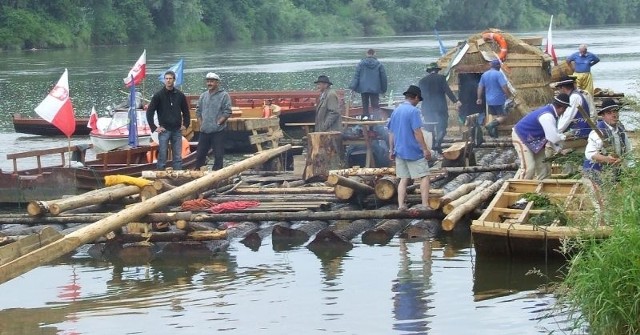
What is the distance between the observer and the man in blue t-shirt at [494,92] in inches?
877

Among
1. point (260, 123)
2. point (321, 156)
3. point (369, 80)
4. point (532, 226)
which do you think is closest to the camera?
point (532, 226)

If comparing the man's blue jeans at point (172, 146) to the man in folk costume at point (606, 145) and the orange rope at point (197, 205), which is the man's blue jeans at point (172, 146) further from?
the man in folk costume at point (606, 145)

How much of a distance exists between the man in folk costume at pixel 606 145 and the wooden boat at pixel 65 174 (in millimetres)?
8696

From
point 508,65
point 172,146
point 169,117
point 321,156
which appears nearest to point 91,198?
point 169,117

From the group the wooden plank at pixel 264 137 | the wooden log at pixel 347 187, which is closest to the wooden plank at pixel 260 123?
the wooden plank at pixel 264 137

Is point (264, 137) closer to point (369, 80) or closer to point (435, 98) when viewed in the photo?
point (369, 80)

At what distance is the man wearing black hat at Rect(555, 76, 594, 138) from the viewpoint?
14258mm

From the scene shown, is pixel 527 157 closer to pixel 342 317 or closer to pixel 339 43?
pixel 342 317

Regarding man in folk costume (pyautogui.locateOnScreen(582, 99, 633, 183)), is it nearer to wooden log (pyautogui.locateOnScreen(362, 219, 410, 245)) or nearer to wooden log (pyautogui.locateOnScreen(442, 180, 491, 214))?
wooden log (pyautogui.locateOnScreen(442, 180, 491, 214))

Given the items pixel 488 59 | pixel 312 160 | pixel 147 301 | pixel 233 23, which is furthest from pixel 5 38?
pixel 147 301

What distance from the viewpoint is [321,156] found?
18.2 metres

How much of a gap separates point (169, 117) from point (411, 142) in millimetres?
4827

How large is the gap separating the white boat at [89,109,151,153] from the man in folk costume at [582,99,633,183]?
13712 mm

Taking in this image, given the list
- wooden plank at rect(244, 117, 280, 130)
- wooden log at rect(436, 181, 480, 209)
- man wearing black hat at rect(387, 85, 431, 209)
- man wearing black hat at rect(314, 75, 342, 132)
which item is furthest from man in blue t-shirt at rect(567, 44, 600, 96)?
man wearing black hat at rect(387, 85, 431, 209)
